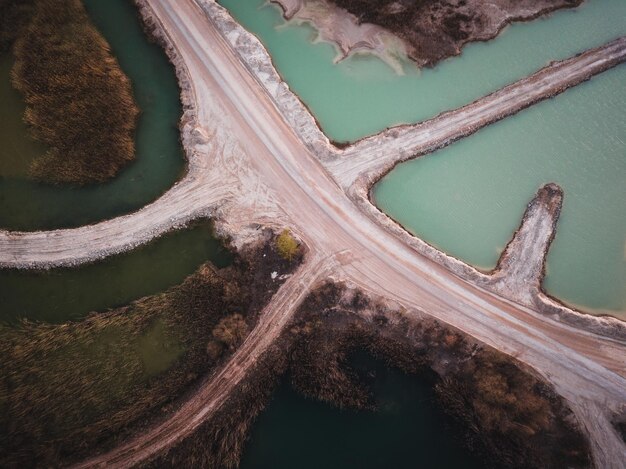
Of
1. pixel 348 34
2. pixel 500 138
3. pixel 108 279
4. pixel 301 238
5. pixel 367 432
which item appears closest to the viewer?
pixel 367 432

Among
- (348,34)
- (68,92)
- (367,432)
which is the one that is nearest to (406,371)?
(367,432)

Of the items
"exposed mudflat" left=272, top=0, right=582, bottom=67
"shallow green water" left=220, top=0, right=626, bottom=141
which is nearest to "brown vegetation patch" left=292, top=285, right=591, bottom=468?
"shallow green water" left=220, top=0, right=626, bottom=141

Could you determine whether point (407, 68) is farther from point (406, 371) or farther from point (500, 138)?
point (406, 371)

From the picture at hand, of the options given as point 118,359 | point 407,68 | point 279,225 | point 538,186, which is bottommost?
point 118,359

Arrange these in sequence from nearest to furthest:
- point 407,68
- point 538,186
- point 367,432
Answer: point 367,432, point 538,186, point 407,68

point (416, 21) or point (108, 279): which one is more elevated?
point (416, 21)

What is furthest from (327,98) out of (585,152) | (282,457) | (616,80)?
(282,457)

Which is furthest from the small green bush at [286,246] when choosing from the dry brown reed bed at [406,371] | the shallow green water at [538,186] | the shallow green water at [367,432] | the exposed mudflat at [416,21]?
the exposed mudflat at [416,21]

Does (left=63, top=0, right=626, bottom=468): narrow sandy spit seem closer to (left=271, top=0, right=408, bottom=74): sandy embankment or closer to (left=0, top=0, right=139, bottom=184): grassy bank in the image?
(left=0, top=0, right=139, bottom=184): grassy bank

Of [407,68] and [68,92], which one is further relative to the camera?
[407,68]
